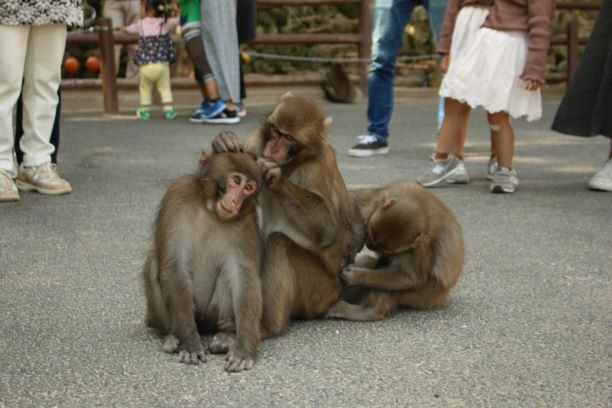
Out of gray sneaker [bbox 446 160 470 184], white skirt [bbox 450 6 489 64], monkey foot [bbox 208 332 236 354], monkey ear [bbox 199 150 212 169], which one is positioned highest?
white skirt [bbox 450 6 489 64]

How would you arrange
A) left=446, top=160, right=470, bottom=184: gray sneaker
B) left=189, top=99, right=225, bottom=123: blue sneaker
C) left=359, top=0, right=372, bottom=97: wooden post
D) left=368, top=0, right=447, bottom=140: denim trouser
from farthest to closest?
left=359, top=0, right=372, bottom=97: wooden post
left=189, top=99, right=225, bottom=123: blue sneaker
left=368, top=0, right=447, bottom=140: denim trouser
left=446, top=160, right=470, bottom=184: gray sneaker

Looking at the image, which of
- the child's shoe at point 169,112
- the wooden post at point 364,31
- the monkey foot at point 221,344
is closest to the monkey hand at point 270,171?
the monkey foot at point 221,344

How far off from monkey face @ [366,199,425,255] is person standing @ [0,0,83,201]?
248 cm

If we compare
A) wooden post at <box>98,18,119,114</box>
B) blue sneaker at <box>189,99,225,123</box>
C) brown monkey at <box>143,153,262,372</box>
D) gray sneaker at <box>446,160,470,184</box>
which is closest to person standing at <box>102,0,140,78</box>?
wooden post at <box>98,18,119,114</box>

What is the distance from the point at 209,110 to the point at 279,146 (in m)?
5.91

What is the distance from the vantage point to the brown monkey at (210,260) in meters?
2.82

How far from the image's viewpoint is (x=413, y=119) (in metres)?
9.79

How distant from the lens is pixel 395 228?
312 centimetres

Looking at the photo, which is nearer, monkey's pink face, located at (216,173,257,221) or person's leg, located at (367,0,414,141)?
monkey's pink face, located at (216,173,257,221)

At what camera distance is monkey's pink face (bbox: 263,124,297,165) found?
9.96 feet

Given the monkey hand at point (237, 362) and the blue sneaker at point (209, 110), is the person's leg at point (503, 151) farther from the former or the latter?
the blue sneaker at point (209, 110)

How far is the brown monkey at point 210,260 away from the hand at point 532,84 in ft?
9.12

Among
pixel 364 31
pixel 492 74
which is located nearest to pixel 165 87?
pixel 364 31

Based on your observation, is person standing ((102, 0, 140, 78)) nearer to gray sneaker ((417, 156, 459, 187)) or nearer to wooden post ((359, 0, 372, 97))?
wooden post ((359, 0, 372, 97))
